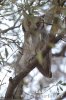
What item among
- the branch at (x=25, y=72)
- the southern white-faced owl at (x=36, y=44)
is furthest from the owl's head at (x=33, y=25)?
the branch at (x=25, y=72)

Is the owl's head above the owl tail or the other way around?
above

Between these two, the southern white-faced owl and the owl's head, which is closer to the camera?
the owl's head

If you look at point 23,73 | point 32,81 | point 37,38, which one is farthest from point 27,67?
point 32,81

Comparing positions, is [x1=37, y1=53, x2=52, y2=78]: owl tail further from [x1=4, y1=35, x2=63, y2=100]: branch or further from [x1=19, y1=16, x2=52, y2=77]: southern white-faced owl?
[x1=4, y1=35, x2=63, y2=100]: branch

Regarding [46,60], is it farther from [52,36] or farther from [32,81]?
[32,81]

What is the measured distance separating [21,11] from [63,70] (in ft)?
3.40

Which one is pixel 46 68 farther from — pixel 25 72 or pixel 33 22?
pixel 33 22

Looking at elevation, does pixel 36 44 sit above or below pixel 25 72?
above

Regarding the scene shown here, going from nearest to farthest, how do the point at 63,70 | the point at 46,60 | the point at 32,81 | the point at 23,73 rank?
the point at 23,73
the point at 46,60
the point at 32,81
the point at 63,70

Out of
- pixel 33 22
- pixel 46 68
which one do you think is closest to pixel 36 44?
pixel 46 68

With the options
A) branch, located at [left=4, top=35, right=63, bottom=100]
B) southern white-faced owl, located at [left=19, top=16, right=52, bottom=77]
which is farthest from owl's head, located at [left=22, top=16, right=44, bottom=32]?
branch, located at [left=4, top=35, right=63, bottom=100]

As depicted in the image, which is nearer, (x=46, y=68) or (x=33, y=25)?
(x=33, y=25)

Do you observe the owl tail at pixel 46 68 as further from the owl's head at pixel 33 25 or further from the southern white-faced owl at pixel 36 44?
the owl's head at pixel 33 25

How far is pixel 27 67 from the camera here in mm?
1281
